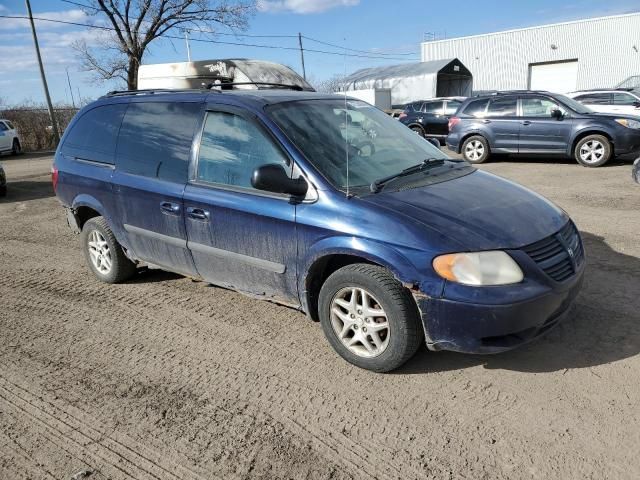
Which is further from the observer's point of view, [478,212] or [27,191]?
[27,191]

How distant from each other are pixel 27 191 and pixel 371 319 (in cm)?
1144

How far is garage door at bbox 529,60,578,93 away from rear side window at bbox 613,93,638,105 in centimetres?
2311

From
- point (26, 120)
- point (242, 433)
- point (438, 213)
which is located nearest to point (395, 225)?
point (438, 213)

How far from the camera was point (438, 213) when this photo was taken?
10.1 ft

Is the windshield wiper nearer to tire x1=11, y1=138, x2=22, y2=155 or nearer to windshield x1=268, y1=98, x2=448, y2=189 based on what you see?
windshield x1=268, y1=98, x2=448, y2=189

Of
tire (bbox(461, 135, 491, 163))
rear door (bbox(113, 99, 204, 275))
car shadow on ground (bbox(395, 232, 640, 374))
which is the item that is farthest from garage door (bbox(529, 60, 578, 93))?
rear door (bbox(113, 99, 204, 275))

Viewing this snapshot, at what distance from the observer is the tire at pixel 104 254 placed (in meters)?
4.82

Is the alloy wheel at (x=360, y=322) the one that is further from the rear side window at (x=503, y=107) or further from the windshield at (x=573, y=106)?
the rear side window at (x=503, y=107)

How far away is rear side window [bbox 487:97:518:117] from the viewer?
1220cm

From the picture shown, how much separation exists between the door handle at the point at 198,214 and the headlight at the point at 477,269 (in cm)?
176

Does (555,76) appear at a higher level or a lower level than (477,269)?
higher

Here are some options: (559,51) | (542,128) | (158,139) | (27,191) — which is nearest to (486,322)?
(158,139)

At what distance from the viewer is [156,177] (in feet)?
13.5

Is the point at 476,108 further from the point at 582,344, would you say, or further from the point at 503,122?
the point at 582,344
